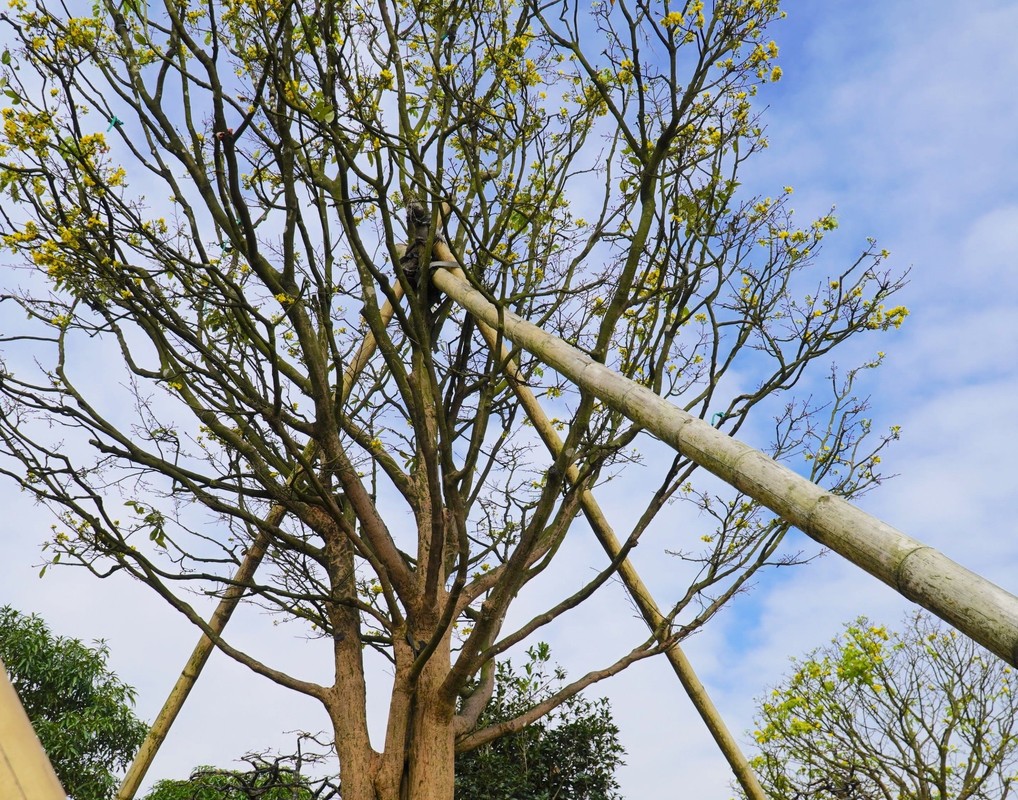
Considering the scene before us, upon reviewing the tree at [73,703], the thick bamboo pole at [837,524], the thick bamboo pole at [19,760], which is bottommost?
the thick bamboo pole at [19,760]

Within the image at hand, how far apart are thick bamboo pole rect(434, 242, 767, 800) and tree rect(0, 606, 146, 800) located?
7.63 metres

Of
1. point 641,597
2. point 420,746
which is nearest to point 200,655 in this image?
point 420,746

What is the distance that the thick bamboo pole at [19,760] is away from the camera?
106cm

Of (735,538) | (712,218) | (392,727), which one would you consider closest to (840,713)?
(735,538)

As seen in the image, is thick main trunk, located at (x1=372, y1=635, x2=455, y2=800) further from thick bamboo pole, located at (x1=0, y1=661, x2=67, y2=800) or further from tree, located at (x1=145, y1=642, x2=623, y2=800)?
thick bamboo pole, located at (x1=0, y1=661, x2=67, y2=800)

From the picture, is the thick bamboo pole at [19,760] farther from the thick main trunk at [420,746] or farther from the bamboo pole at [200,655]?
the bamboo pole at [200,655]

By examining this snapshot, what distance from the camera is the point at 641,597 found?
6559 millimetres

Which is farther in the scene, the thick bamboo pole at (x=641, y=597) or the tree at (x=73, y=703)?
the tree at (x=73, y=703)

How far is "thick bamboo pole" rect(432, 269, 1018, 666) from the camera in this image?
2092 millimetres

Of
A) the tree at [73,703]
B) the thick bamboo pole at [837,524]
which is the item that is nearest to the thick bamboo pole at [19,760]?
the thick bamboo pole at [837,524]

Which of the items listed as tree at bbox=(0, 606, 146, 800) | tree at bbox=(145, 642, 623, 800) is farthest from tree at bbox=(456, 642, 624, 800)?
tree at bbox=(0, 606, 146, 800)

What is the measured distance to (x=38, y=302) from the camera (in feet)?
20.0

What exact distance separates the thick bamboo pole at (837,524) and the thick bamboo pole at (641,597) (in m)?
2.55

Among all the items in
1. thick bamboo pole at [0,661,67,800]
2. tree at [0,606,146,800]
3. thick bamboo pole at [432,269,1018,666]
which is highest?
tree at [0,606,146,800]
